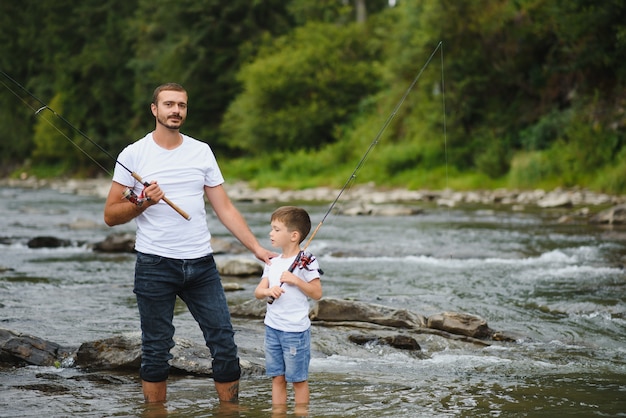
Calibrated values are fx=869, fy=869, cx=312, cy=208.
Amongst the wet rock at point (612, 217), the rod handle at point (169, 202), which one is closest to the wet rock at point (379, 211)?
the wet rock at point (612, 217)

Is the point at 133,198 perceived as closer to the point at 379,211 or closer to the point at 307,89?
the point at 379,211

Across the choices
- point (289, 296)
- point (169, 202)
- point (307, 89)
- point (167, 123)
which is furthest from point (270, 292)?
point (307, 89)

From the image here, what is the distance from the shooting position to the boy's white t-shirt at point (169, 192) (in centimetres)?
499

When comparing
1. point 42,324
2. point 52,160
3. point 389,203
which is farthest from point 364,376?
point 52,160

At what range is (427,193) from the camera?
28406 millimetres

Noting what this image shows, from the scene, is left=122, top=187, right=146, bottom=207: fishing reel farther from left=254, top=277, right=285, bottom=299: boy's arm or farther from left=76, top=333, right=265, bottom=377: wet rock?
left=76, top=333, right=265, bottom=377: wet rock

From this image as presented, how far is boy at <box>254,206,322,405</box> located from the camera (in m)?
4.99

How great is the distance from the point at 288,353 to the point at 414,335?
2932 millimetres

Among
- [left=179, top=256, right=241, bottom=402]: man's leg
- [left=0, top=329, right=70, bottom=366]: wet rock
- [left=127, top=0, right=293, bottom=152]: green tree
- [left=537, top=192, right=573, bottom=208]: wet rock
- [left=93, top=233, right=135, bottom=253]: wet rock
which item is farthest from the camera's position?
[left=127, top=0, right=293, bottom=152]: green tree

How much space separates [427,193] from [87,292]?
19.1 m

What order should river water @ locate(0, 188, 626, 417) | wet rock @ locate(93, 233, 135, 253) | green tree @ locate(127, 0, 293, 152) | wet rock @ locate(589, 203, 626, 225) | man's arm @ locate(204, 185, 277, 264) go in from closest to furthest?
man's arm @ locate(204, 185, 277, 264), river water @ locate(0, 188, 626, 417), wet rock @ locate(93, 233, 135, 253), wet rock @ locate(589, 203, 626, 225), green tree @ locate(127, 0, 293, 152)

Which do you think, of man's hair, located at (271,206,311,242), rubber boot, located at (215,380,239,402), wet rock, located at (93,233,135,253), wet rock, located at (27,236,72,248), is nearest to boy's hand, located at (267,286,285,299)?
man's hair, located at (271,206,311,242)

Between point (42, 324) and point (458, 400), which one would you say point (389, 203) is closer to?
point (42, 324)

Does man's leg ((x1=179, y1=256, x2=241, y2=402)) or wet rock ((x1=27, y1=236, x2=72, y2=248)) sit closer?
man's leg ((x1=179, y1=256, x2=241, y2=402))
